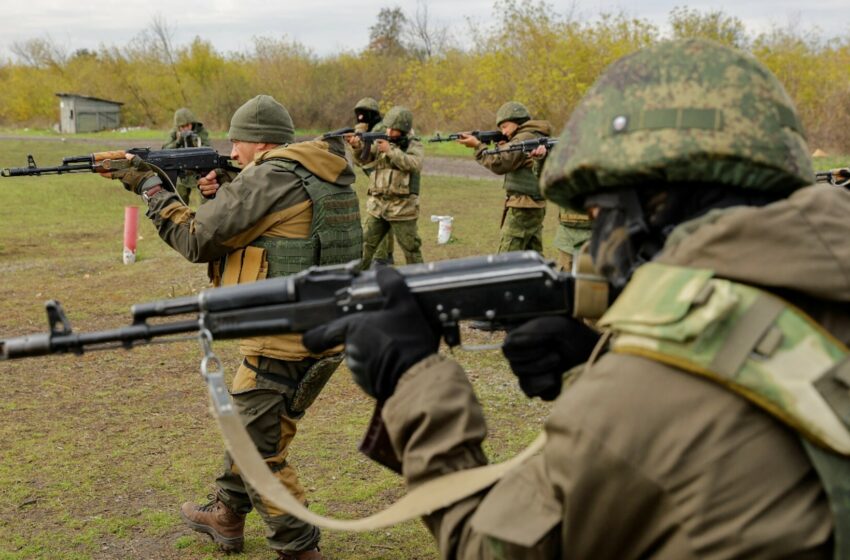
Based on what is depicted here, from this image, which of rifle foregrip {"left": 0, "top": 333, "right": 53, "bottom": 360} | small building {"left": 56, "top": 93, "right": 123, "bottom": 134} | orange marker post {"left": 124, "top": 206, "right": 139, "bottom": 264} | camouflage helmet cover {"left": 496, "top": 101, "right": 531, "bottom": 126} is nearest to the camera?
rifle foregrip {"left": 0, "top": 333, "right": 53, "bottom": 360}

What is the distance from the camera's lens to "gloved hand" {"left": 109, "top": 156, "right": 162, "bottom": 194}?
5018 millimetres

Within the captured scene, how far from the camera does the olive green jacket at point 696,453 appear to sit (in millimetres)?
1457

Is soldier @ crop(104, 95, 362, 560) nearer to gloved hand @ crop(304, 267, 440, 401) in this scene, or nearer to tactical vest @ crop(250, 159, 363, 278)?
tactical vest @ crop(250, 159, 363, 278)

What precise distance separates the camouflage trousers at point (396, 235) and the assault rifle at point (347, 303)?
808 centimetres

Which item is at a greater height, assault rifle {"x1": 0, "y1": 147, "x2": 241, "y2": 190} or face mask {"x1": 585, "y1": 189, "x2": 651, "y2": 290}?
face mask {"x1": 585, "y1": 189, "x2": 651, "y2": 290}

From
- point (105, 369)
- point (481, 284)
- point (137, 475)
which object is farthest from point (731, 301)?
point (105, 369)

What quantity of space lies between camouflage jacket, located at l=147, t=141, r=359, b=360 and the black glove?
2.07 meters

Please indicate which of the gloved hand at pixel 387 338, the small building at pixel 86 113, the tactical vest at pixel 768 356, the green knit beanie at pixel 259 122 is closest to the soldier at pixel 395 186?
the green knit beanie at pixel 259 122

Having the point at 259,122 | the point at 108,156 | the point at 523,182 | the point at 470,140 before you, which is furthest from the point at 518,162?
the point at 259,122

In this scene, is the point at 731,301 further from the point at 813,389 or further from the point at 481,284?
the point at 481,284

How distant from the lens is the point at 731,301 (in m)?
1.48

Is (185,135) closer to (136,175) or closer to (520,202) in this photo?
(520,202)

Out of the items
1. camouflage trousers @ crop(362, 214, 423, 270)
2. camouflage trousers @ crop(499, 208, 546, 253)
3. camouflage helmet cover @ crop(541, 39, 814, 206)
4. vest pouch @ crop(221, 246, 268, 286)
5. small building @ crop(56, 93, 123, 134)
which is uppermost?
camouflage helmet cover @ crop(541, 39, 814, 206)

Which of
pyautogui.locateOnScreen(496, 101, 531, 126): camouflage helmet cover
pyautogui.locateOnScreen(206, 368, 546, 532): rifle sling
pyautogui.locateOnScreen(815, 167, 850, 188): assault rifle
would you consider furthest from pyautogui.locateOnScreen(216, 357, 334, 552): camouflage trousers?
pyautogui.locateOnScreen(496, 101, 531, 126): camouflage helmet cover
